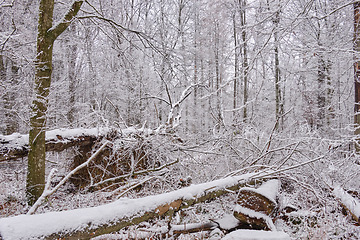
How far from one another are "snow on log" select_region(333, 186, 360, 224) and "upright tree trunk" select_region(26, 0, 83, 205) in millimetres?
5473

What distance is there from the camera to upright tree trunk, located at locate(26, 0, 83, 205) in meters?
4.01

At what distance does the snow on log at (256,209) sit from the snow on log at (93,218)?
2.24ft

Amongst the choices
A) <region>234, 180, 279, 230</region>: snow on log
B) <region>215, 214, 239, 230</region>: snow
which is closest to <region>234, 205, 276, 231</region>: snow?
<region>234, 180, 279, 230</region>: snow on log

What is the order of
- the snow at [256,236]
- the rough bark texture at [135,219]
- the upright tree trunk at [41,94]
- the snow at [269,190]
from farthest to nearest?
the upright tree trunk at [41,94], the snow at [269,190], the snow at [256,236], the rough bark texture at [135,219]

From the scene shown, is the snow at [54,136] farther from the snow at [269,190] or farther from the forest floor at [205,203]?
the snow at [269,190]

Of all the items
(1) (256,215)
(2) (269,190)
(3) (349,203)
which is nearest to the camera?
(1) (256,215)

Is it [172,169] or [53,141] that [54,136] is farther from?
[172,169]

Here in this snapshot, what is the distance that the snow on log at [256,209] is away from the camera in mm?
2770

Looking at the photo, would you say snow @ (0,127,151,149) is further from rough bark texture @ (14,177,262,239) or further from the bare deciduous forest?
rough bark texture @ (14,177,262,239)

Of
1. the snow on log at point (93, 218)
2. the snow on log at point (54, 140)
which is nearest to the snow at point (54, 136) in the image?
the snow on log at point (54, 140)

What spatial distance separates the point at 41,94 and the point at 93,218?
3.13m

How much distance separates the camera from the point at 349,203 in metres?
3.51

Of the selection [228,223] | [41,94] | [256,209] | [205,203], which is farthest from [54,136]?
[256,209]

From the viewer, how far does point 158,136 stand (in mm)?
5516
